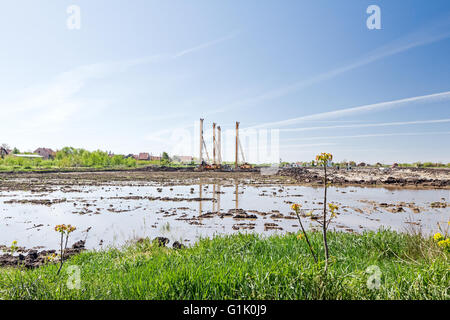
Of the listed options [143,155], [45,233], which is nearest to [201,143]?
[45,233]

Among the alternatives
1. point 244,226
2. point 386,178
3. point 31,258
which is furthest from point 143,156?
point 31,258

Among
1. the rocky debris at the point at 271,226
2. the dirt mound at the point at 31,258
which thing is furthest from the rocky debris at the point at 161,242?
the rocky debris at the point at 271,226

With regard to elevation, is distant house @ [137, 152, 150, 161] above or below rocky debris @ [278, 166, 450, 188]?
above

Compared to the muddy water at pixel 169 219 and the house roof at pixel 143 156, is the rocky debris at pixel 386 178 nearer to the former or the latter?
the muddy water at pixel 169 219

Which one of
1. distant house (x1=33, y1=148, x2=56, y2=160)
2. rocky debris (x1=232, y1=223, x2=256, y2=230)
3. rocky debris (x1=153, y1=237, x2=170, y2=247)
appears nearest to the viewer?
rocky debris (x1=153, y1=237, x2=170, y2=247)

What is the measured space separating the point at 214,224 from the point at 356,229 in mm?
4896

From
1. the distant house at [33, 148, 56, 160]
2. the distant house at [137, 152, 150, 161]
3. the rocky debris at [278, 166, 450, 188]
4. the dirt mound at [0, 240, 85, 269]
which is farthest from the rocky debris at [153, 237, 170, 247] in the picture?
the distant house at [33, 148, 56, 160]

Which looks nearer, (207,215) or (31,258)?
(31,258)

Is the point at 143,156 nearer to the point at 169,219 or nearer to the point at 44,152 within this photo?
the point at 44,152

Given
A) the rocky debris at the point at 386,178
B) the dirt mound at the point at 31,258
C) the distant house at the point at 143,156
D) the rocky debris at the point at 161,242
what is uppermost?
the distant house at the point at 143,156

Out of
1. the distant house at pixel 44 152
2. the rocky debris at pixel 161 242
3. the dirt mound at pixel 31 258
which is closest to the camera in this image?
the dirt mound at pixel 31 258

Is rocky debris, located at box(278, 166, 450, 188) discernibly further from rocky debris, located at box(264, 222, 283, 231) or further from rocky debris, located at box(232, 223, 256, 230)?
rocky debris, located at box(232, 223, 256, 230)
